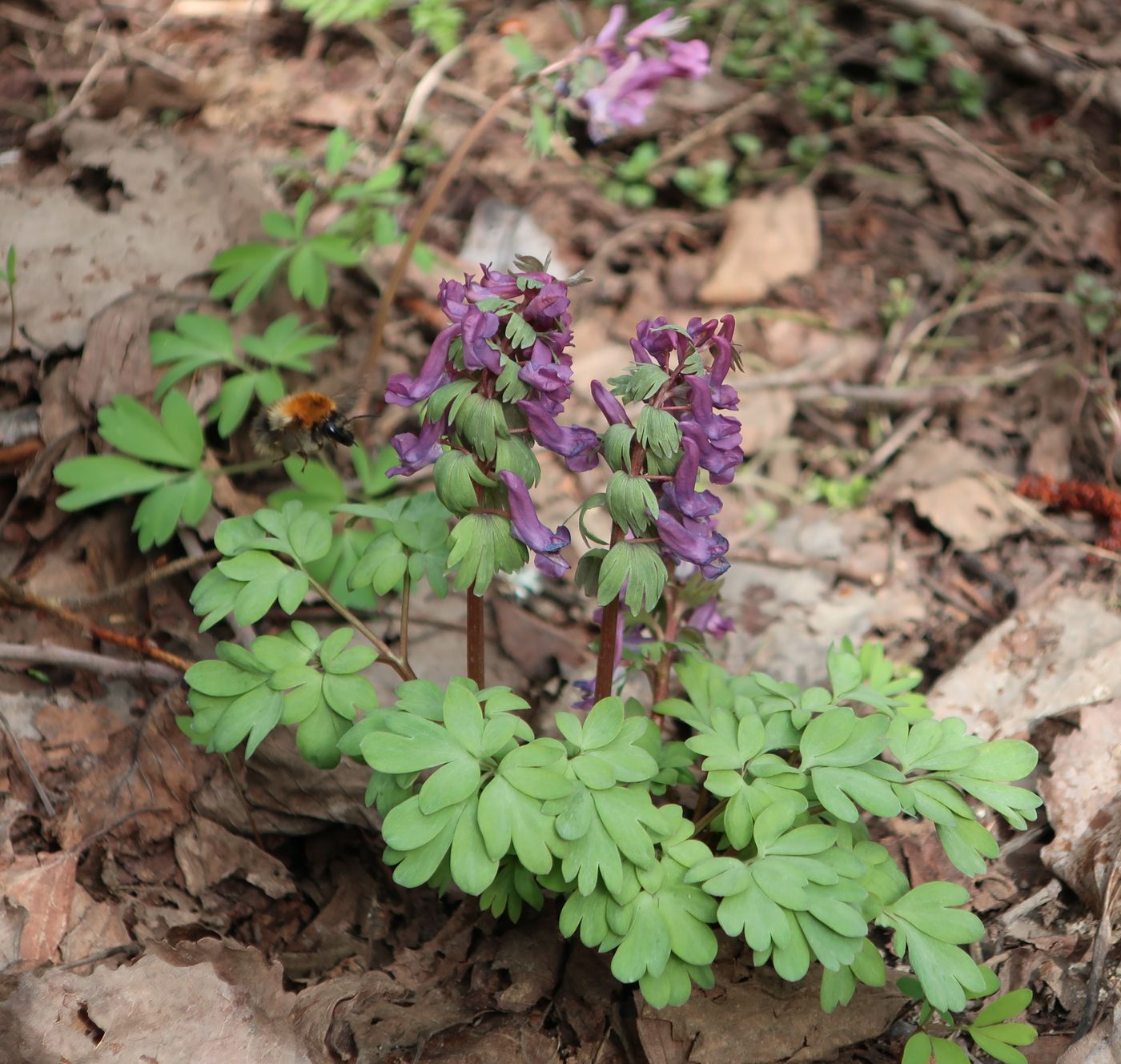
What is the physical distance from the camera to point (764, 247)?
5.29 meters

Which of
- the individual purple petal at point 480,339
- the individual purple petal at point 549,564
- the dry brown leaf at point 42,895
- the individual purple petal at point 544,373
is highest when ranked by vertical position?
the individual purple petal at point 480,339

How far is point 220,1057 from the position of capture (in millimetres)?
2287

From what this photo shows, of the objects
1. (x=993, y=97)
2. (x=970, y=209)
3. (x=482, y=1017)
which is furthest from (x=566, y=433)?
(x=993, y=97)

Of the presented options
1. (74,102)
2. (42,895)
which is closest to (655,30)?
(74,102)

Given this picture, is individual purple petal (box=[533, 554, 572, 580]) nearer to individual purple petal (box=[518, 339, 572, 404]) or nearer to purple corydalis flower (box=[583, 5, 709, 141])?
individual purple petal (box=[518, 339, 572, 404])

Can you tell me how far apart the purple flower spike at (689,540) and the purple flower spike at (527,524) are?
231mm

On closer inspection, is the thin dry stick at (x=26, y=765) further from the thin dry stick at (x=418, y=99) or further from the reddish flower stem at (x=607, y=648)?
the thin dry stick at (x=418, y=99)

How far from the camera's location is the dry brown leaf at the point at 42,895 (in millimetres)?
2529

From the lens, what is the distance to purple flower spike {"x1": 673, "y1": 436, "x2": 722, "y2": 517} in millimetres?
2240

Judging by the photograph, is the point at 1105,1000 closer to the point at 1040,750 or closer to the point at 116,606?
the point at 1040,750

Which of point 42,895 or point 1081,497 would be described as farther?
point 1081,497

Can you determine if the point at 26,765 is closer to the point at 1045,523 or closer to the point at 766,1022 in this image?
the point at 766,1022

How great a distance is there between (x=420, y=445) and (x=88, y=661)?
1495 mm

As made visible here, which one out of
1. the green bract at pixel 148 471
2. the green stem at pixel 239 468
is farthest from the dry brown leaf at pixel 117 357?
the green stem at pixel 239 468
